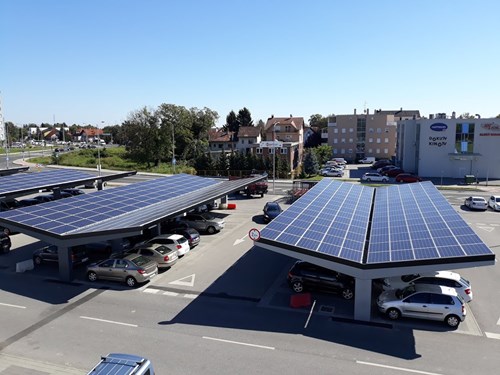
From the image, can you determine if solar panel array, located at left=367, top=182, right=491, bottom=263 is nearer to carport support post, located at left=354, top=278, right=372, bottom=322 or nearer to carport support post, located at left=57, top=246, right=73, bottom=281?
carport support post, located at left=354, top=278, right=372, bottom=322

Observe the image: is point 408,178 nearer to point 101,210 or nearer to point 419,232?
point 419,232

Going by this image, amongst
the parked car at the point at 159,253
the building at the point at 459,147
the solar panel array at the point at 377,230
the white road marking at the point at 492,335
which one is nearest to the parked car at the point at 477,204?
the solar panel array at the point at 377,230

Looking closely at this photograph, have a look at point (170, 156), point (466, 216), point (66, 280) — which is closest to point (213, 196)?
point (66, 280)

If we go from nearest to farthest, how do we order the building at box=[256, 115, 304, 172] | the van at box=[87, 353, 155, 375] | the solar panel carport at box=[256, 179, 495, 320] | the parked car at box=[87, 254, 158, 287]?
the van at box=[87, 353, 155, 375]
the solar panel carport at box=[256, 179, 495, 320]
the parked car at box=[87, 254, 158, 287]
the building at box=[256, 115, 304, 172]

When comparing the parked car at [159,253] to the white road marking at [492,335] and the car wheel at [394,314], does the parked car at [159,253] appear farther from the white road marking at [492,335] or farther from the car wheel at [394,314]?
the white road marking at [492,335]

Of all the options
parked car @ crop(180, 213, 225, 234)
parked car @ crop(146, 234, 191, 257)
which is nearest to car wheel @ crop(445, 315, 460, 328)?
parked car @ crop(146, 234, 191, 257)

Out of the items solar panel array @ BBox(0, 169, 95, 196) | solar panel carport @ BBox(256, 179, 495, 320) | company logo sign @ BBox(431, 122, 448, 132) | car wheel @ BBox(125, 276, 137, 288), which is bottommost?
car wheel @ BBox(125, 276, 137, 288)

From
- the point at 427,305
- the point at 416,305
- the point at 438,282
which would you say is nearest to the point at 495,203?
the point at 438,282
